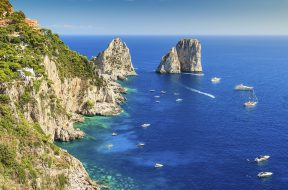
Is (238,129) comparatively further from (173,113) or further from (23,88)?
(23,88)

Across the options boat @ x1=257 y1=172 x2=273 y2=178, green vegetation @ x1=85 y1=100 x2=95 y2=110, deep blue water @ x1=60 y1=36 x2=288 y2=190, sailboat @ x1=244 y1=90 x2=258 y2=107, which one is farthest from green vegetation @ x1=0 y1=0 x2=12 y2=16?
boat @ x1=257 y1=172 x2=273 y2=178

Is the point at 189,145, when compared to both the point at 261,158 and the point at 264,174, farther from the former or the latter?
the point at 264,174

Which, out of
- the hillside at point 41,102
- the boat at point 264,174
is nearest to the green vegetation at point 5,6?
the hillside at point 41,102

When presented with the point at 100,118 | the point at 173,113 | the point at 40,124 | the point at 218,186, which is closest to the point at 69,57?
the point at 100,118

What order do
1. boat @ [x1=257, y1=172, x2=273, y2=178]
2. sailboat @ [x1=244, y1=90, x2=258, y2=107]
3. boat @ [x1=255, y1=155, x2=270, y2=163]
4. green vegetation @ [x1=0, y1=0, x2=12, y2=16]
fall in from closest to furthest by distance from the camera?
boat @ [x1=257, y1=172, x2=273, y2=178], boat @ [x1=255, y1=155, x2=270, y2=163], green vegetation @ [x1=0, y1=0, x2=12, y2=16], sailboat @ [x1=244, y1=90, x2=258, y2=107]

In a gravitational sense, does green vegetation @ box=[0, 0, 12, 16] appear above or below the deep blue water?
above

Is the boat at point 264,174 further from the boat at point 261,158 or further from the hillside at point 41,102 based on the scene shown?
the hillside at point 41,102

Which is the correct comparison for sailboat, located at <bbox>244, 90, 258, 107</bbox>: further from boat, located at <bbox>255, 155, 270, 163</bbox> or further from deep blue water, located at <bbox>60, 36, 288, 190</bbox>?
boat, located at <bbox>255, 155, 270, 163</bbox>

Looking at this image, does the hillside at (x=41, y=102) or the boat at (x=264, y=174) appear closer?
the hillside at (x=41, y=102)

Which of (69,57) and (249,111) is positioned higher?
(69,57)

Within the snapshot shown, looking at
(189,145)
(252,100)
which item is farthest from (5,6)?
(252,100)

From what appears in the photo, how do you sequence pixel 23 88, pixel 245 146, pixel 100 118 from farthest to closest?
1. pixel 100 118
2. pixel 245 146
3. pixel 23 88
